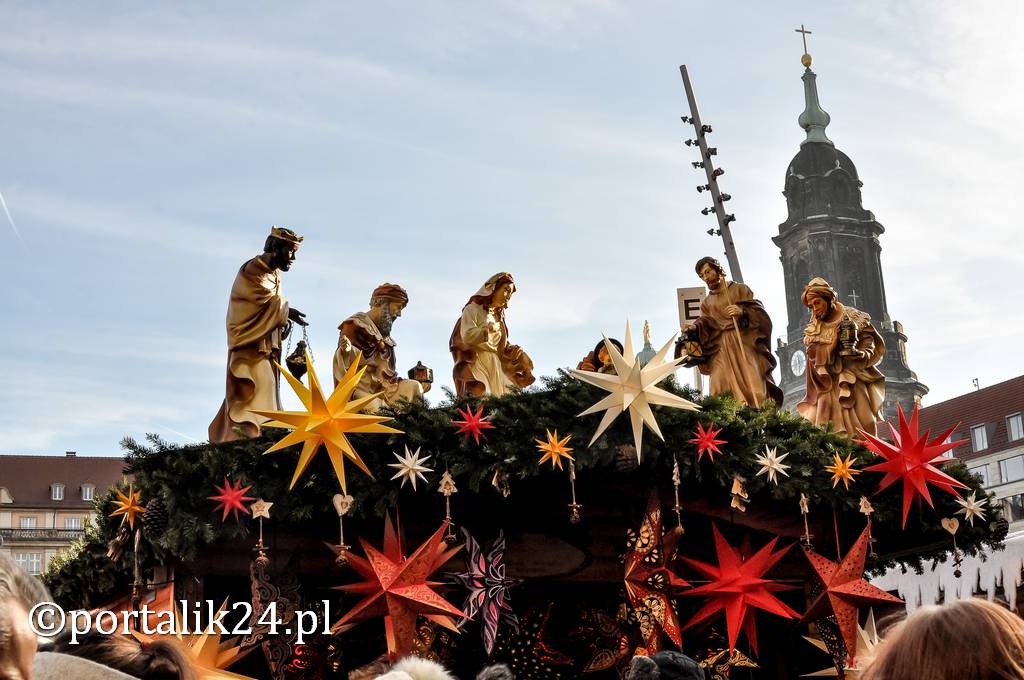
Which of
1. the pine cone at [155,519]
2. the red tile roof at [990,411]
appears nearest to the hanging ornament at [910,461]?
the pine cone at [155,519]

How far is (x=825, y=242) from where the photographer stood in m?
93.0

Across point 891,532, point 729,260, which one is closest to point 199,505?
point 891,532

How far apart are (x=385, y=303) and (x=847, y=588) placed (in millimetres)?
5723

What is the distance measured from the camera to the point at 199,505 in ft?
37.7

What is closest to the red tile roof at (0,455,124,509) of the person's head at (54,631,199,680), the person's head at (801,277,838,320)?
the person's head at (801,277,838,320)

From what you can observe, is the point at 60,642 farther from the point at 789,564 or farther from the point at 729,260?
the point at 729,260

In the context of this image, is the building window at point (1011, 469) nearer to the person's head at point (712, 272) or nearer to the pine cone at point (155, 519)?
the person's head at point (712, 272)

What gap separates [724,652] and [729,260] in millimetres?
8188

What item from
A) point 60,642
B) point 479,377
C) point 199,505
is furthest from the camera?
point 479,377

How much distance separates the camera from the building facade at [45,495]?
64625 millimetres

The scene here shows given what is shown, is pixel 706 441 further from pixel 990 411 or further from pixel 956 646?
pixel 990 411

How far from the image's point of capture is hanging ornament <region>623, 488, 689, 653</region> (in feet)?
38.8

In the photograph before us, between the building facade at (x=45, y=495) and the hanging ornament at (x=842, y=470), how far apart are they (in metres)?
56.9

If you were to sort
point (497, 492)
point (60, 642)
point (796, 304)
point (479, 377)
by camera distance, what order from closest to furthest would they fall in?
point (60, 642)
point (497, 492)
point (479, 377)
point (796, 304)
